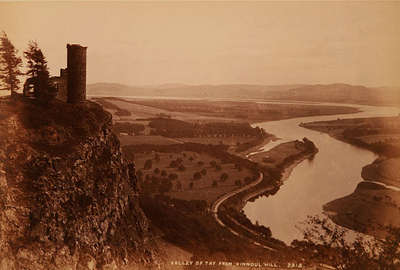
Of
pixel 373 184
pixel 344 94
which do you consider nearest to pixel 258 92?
pixel 344 94

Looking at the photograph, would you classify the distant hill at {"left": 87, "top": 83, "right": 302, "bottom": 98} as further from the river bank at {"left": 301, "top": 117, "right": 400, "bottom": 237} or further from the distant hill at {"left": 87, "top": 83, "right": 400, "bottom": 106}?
the river bank at {"left": 301, "top": 117, "right": 400, "bottom": 237}

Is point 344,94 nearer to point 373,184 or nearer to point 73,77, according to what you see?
point 373,184

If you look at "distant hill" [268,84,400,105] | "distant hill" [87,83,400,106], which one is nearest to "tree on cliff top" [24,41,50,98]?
"distant hill" [87,83,400,106]

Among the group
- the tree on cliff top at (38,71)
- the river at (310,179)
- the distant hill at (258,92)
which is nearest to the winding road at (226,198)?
the river at (310,179)

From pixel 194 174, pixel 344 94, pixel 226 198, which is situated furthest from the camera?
pixel 226 198

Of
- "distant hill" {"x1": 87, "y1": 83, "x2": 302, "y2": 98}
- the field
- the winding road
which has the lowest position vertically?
the winding road

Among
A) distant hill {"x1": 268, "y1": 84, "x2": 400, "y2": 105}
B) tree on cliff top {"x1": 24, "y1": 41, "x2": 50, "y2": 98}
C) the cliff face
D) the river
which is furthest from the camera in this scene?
the river
